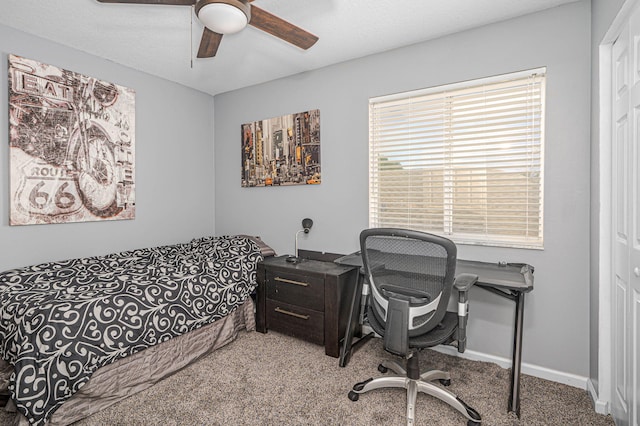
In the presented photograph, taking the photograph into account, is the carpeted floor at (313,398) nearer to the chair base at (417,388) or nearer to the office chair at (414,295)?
the chair base at (417,388)

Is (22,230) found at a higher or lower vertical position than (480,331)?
higher

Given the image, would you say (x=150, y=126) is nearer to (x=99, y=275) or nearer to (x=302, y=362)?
(x=99, y=275)

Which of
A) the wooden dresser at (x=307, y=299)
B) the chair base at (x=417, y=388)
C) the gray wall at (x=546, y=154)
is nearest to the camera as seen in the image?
the chair base at (x=417, y=388)

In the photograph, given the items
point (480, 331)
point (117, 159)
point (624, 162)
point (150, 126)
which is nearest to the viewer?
point (624, 162)

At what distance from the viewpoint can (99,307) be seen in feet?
6.17

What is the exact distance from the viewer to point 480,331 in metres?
2.41

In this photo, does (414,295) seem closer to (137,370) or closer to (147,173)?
(137,370)

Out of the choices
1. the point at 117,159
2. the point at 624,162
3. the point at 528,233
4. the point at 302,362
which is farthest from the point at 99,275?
the point at 624,162

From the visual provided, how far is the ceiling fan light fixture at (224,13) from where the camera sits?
147 centimetres

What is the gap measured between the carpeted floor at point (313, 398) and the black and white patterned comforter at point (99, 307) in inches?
12.9

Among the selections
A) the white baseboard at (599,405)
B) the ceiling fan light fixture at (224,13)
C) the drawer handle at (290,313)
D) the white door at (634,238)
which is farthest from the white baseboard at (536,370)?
the ceiling fan light fixture at (224,13)

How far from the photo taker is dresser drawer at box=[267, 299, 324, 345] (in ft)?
8.45

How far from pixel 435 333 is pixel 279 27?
1873mm

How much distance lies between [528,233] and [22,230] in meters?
3.68
